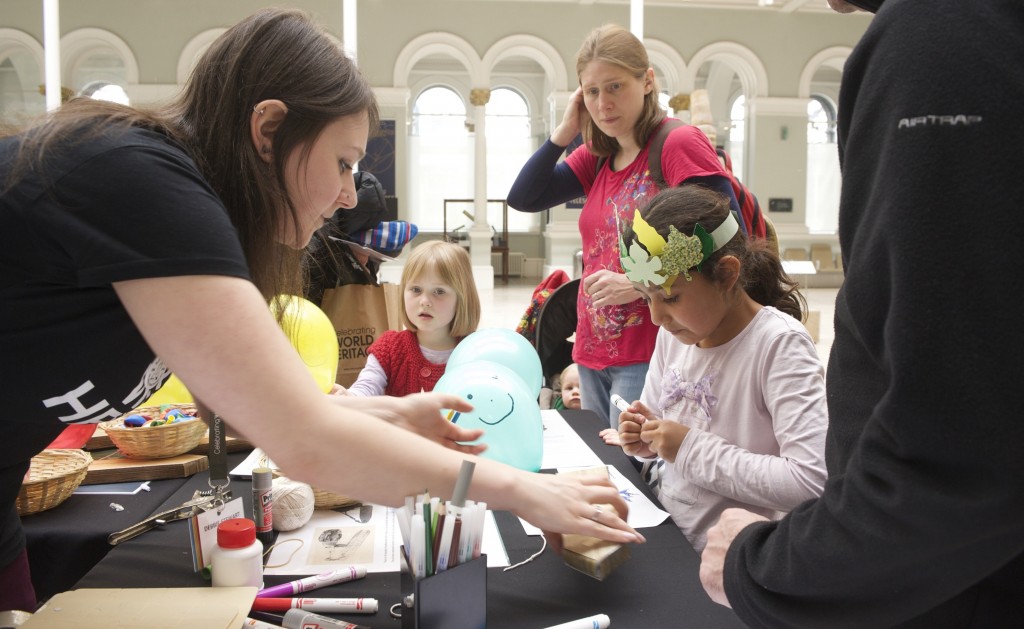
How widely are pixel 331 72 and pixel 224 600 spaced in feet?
2.75

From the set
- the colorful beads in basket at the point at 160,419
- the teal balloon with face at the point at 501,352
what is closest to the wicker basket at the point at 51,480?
the colorful beads in basket at the point at 160,419

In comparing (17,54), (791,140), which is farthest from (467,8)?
(17,54)

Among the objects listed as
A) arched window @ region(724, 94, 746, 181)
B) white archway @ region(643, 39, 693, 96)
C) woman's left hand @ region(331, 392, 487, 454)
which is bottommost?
woman's left hand @ region(331, 392, 487, 454)

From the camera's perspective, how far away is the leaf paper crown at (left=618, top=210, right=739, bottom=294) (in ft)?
5.37

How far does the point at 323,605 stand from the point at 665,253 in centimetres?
99

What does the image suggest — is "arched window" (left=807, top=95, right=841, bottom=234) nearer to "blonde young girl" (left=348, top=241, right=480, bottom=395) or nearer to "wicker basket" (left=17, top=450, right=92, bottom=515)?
"blonde young girl" (left=348, top=241, right=480, bottom=395)

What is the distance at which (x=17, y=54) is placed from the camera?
49.0ft

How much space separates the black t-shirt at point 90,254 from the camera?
32.0 inches

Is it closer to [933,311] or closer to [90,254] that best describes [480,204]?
[90,254]

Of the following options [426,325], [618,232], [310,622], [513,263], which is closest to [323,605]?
[310,622]

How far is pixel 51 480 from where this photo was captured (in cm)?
166

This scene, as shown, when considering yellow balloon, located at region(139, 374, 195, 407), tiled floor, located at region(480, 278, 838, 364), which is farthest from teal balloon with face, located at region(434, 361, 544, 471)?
tiled floor, located at region(480, 278, 838, 364)

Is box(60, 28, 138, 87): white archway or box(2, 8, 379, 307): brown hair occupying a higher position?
box(60, 28, 138, 87): white archway

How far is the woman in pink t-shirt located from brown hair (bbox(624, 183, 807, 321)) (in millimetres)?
439
